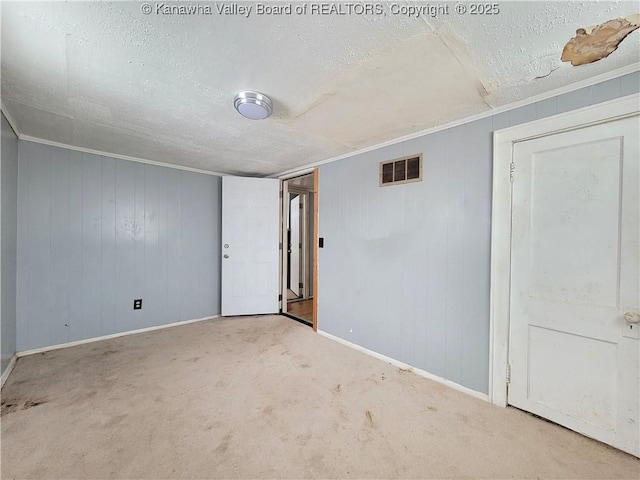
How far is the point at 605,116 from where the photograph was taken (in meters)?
1.53

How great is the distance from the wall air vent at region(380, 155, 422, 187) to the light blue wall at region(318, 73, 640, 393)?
0.18 ft

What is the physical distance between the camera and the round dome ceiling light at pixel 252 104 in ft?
5.71

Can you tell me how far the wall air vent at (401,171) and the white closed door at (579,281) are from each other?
0.74 metres

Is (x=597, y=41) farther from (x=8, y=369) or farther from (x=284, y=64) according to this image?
(x=8, y=369)

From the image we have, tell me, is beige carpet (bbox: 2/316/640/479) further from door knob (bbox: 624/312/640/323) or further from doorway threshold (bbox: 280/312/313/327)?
doorway threshold (bbox: 280/312/313/327)

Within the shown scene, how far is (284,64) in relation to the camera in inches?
56.8

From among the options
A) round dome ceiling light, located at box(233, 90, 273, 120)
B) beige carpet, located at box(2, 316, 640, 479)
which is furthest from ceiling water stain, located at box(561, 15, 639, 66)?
beige carpet, located at box(2, 316, 640, 479)

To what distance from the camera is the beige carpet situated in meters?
1.39

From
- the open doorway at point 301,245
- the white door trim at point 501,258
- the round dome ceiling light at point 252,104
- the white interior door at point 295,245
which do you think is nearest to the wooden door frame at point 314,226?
the open doorway at point 301,245

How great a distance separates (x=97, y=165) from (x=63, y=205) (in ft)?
1.84

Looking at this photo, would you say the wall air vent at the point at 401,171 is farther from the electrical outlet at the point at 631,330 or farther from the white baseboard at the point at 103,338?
the white baseboard at the point at 103,338

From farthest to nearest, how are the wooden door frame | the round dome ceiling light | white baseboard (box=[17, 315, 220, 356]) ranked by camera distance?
the wooden door frame < white baseboard (box=[17, 315, 220, 356]) < the round dome ceiling light

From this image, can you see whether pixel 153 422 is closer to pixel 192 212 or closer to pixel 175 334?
pixel 175 334

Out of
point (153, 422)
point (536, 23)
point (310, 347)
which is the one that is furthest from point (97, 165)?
point (536, 23)
